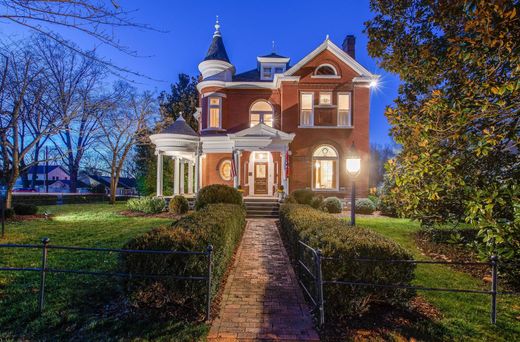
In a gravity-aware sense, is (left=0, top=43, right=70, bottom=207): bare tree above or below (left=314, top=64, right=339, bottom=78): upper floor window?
below

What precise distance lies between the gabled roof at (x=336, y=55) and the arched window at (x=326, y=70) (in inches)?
31.5

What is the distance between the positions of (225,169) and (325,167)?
688 cm

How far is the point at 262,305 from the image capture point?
469 cm

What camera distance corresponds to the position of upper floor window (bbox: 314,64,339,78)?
62.6 ft

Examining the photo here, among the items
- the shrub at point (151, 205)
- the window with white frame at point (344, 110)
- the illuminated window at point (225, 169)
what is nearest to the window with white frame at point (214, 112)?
the illuminated window at point (225, 169)

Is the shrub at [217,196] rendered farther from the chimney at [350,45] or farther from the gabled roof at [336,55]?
A: the chimney at [350,45]

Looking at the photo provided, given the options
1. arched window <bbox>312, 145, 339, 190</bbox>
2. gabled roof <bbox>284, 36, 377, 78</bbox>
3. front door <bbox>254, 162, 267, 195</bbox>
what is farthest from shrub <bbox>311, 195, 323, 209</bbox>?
gabled roof <bbox>284, 36, 377, 78</bbox>

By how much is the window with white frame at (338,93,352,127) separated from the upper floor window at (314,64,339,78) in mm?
1412

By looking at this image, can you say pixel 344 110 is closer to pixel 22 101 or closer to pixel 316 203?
pixel 316 203

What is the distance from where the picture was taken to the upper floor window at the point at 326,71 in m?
19.1

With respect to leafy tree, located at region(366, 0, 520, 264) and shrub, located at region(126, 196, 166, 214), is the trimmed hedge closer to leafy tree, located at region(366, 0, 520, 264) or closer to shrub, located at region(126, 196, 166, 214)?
leafy tree, located at region(366, 0, 520, 264)

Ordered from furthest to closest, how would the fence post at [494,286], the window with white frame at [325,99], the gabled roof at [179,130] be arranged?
1. the window with white frame at [325,99]
2. the gabled roof at [179,130]
3. the fence post at [494,286]

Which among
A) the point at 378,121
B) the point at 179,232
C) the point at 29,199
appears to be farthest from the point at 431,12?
the point at 378,121

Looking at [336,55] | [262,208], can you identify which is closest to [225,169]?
[262,208]
